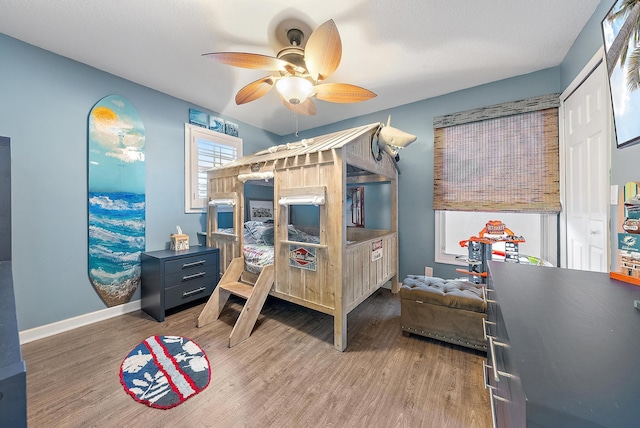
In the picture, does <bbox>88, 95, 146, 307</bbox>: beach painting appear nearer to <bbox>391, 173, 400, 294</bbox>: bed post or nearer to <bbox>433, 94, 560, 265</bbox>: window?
<bbox>391, 173, 400, 294</bbox>: bed post

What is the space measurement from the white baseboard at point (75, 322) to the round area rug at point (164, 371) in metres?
0.88

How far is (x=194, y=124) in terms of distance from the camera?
3.37 m

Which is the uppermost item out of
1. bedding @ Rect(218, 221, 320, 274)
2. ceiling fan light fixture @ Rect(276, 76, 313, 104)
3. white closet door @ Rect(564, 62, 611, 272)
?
ceiling fan light fixture @ Rect(276, 76, 313, 104)

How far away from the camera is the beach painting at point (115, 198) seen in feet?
8.30

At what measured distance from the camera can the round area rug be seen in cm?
155

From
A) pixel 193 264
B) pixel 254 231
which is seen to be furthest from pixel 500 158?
pixel 193 264

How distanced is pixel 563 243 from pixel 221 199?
385cm

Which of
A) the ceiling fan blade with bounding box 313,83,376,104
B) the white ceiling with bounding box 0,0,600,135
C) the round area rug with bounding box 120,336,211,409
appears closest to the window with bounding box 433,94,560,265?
the white ceiling with bounding box 0,0,600,135

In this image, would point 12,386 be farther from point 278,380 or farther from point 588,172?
point 588,172

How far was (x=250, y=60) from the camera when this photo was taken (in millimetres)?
1797

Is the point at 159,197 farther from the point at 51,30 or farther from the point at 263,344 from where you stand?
the point at 263,344

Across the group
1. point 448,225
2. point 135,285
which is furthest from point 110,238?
point 448,225

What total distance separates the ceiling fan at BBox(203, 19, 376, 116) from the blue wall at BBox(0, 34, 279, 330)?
170cm

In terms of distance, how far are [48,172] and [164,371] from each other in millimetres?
2212
